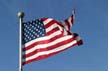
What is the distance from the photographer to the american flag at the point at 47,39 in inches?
1302

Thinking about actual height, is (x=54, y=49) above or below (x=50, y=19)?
below

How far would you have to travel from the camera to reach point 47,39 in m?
33.8

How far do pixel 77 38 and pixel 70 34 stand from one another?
56 cm

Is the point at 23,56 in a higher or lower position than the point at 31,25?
lower

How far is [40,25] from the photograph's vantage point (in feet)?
113

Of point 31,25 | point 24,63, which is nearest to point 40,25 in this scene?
point 31,25

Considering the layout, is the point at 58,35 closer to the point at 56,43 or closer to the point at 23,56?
the point at 56,43

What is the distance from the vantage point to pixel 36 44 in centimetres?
3384

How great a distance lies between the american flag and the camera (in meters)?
33.1

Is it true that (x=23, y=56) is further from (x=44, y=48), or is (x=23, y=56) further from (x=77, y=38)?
(x=77, y=38)

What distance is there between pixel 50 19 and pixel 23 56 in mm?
3176

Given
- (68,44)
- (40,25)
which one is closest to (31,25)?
(40,25)

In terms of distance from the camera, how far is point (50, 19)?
1356 inches

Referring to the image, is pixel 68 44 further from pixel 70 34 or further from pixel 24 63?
pixel 24 63
